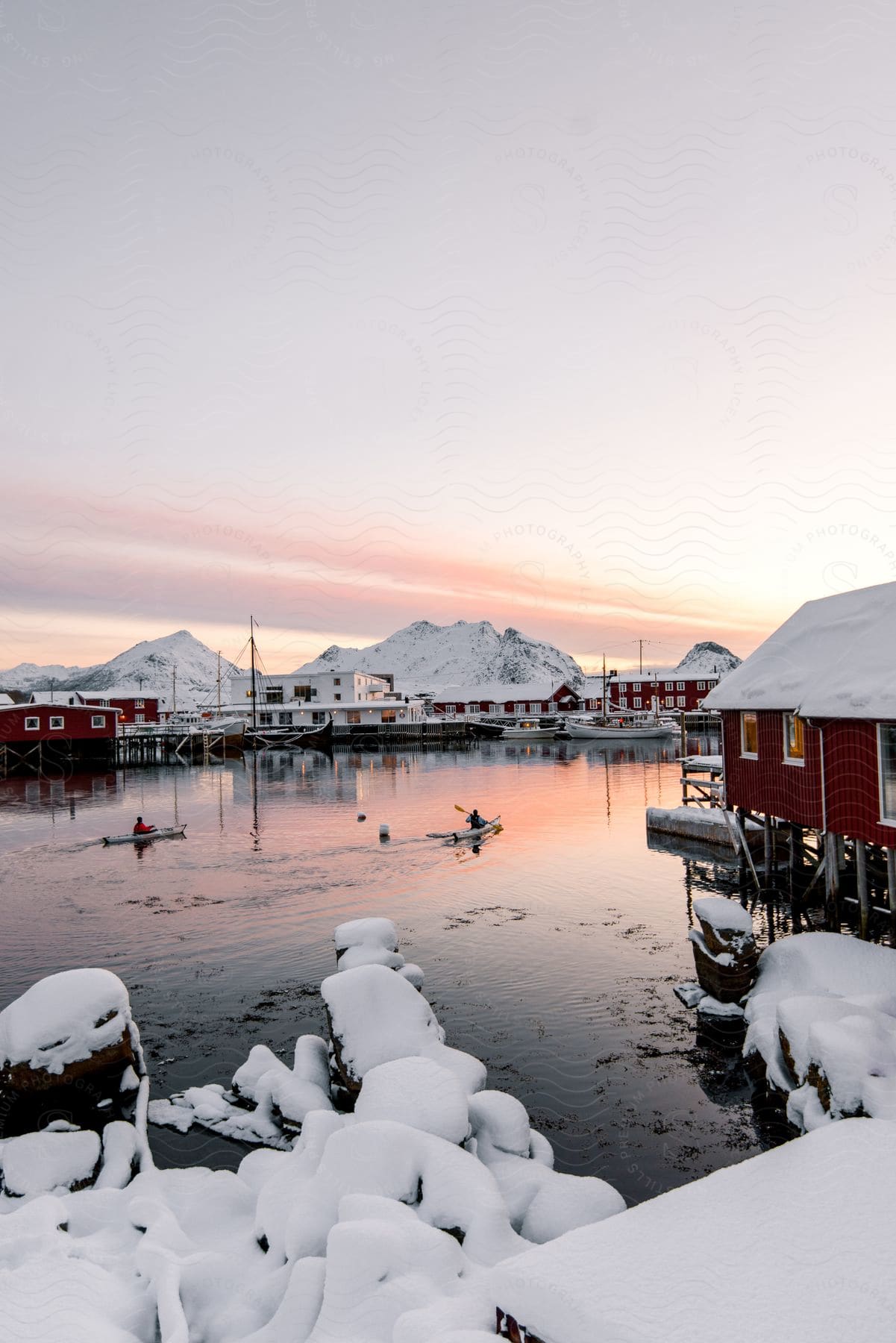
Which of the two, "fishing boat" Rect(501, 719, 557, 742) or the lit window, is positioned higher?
the lit window

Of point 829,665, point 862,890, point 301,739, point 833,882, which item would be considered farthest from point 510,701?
point 862,890

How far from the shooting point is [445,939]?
71.7 ft

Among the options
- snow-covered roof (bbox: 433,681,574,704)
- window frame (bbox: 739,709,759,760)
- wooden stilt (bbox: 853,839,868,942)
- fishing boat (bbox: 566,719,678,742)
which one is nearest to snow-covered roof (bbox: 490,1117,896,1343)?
wooden stilt (bbox: 853,839,868,942)

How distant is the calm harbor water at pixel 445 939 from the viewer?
1262 centimetres

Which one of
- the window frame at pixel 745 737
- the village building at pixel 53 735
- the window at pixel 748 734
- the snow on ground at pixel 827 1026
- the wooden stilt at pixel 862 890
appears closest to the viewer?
the snow on ground at pixel 827 1026

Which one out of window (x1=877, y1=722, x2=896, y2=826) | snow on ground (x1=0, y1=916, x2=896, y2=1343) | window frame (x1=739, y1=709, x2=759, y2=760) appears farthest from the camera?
window frame (x1=739, y1=709, x2=759, y2=760)

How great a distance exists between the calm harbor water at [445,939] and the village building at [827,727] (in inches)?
183

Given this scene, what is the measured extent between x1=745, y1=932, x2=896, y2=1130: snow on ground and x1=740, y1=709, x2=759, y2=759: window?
8380 millimetres

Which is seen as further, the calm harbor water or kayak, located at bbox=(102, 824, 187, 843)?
kayak, located at bbox=(102, 824, 187, 843)

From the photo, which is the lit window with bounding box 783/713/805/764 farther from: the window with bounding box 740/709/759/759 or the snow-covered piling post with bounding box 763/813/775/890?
the snow-covered piling post with bounding box 763/813/775/890

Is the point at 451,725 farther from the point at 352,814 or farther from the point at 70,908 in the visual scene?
the point at 70,908

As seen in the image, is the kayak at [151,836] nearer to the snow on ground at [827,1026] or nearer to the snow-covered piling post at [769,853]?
the snow-covered piling post at [769,853]

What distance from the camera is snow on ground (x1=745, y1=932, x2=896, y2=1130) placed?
9.48 metres

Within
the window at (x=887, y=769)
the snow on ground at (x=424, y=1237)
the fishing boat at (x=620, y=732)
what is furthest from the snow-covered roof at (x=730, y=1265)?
the fishing boat at (x=620, y=732)
